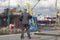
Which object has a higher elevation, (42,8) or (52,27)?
(42,8)

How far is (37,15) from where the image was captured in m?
21.1

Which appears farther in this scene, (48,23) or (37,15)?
(48,23)

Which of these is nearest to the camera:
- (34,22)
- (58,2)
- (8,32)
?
(8,32)

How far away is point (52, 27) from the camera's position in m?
22.6

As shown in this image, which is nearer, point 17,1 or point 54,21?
point 17,1

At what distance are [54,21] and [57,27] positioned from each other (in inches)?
27.0

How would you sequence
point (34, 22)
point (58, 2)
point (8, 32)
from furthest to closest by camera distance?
point (58, 2), point (34, 22), point (8, 32)

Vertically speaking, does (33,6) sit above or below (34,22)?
above

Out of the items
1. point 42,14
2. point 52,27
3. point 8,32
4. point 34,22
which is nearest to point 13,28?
point 8,32

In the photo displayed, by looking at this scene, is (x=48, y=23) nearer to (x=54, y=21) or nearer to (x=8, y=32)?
(x=54, y=21)

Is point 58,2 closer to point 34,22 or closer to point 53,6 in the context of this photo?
point 53,6

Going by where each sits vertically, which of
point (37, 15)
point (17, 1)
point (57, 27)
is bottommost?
point (57, 27)

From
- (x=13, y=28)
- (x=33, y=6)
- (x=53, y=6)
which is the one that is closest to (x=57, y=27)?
(x=53, y=6)

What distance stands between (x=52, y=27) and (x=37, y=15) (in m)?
2.41
